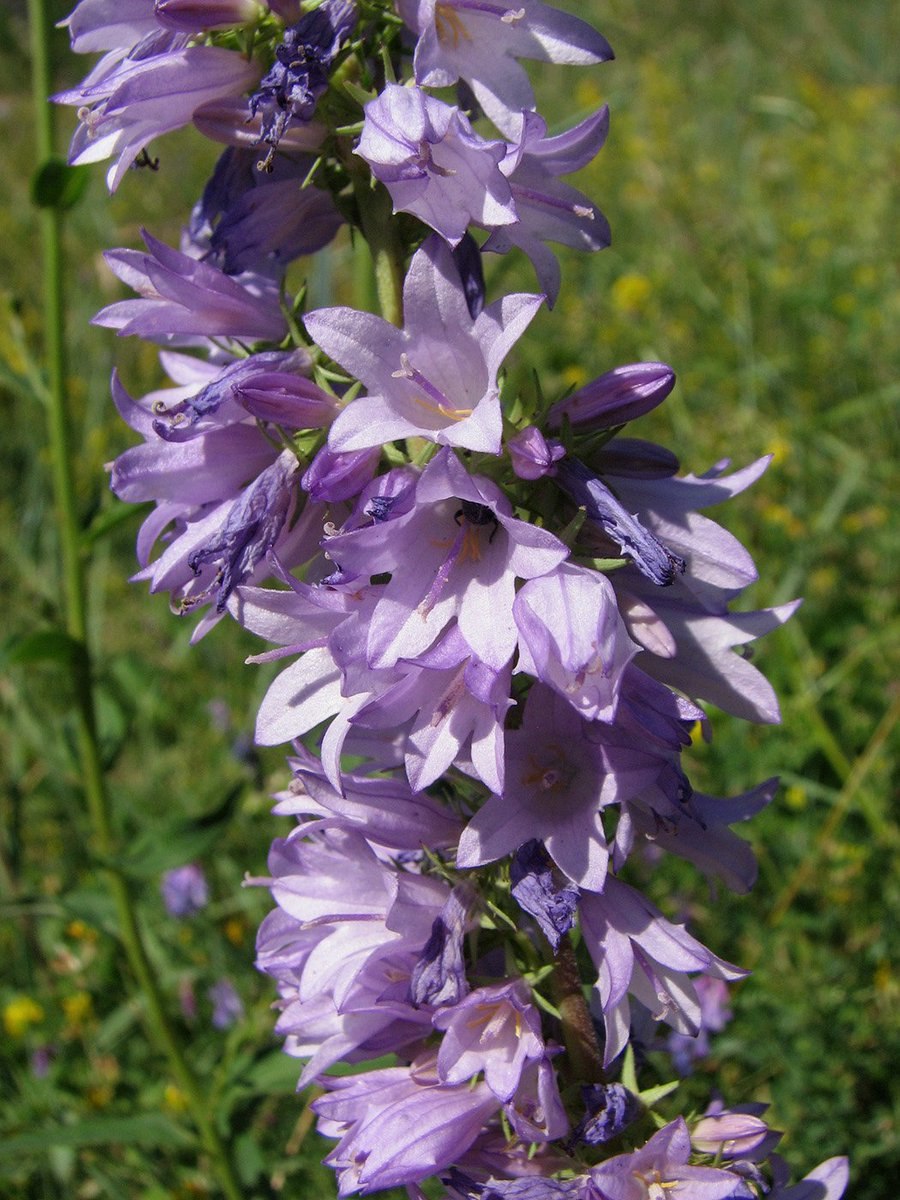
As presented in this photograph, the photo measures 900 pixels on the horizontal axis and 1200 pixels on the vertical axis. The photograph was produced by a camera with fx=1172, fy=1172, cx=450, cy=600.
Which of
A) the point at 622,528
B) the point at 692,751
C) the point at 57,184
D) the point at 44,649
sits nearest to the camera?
the point at 622,528

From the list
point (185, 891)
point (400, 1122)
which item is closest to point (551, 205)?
point (400, 1122)

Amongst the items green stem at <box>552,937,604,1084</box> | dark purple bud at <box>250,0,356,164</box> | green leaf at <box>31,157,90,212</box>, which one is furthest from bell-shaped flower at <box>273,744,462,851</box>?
green leaf at <box>31,157,90,212</box>

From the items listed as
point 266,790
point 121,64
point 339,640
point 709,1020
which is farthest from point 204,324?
point 266,790

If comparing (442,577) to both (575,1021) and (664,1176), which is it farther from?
(664,1176)

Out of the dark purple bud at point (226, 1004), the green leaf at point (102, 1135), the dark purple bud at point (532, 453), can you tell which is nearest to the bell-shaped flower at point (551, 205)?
the dark purple bud at point (532, 453)

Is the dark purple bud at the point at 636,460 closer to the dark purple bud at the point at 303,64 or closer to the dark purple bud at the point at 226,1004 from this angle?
the dark purple bud at the point at 303,64

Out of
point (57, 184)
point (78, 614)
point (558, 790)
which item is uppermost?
point (57, 184)

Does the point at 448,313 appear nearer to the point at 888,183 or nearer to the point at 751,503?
the point at 751,503
